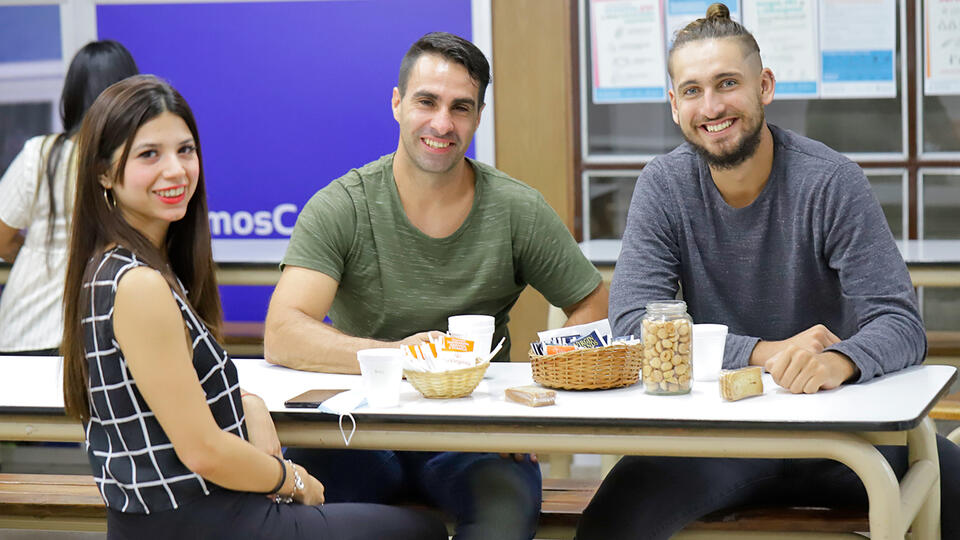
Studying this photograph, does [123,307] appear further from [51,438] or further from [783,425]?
[783,425]

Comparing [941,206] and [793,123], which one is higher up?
[793,123]

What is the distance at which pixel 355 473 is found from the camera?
2295 millimetres

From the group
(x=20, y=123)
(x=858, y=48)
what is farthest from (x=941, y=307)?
(x=20, y=123)

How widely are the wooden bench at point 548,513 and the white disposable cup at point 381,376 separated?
0.57 meters

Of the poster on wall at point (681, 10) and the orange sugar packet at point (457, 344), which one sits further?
the poster on wall at point (681, 10)

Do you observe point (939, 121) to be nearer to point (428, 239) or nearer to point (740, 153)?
point (740, 153)

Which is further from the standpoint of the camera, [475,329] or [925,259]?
[925,259]

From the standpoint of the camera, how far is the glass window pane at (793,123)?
14.2ft

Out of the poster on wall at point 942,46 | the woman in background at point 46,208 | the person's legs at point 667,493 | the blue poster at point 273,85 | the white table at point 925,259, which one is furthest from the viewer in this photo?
the blue poster at point 273,85

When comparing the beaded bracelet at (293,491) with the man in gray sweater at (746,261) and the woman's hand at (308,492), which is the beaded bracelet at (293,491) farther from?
the man in gray sweater at (746,261)

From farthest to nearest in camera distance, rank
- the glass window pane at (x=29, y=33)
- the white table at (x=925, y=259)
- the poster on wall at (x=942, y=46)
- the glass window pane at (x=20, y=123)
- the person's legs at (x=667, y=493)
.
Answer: the glass window pane at (x=20, y=123)
the glass window pane at (x=29, y=33)
the poster on wall at (x=942, y=46)
the white table at (x=925, y=259)
the person's legs at (x=667, y=493)

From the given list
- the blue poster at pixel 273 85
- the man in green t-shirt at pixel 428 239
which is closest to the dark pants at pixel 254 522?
the man in green t-shirt at pixel 428 239

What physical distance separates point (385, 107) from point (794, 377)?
9.23 feet

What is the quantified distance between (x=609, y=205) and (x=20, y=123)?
8.35 ft
